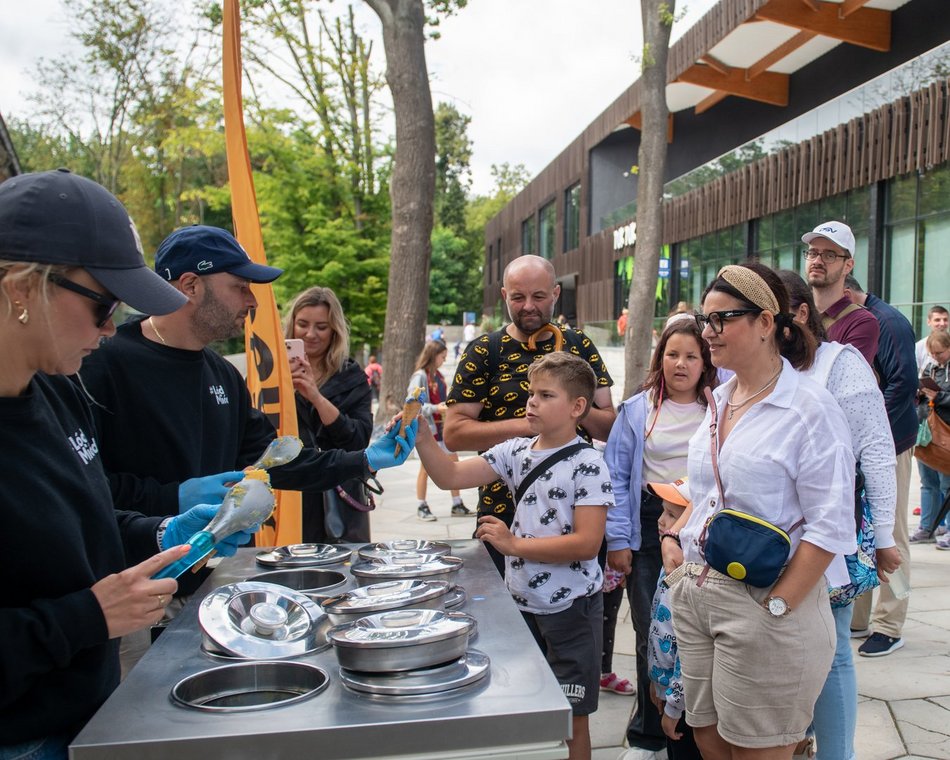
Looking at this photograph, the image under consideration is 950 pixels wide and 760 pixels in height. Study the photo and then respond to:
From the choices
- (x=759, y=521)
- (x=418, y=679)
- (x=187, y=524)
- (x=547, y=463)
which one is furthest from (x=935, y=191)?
(x=418, y=679)

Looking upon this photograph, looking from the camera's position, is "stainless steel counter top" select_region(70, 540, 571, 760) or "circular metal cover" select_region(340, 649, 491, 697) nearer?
"stainless steel counter top" select_region(70, 540, 571, 760)

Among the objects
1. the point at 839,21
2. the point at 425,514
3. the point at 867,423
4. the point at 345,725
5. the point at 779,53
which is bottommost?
the point at 425,514

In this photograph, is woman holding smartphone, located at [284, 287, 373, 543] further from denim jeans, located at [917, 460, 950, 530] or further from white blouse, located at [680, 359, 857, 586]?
denim jeans, located at [917, 460, 950, 530]

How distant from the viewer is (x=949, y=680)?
14.1ft

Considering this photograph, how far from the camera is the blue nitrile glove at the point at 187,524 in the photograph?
2.12m

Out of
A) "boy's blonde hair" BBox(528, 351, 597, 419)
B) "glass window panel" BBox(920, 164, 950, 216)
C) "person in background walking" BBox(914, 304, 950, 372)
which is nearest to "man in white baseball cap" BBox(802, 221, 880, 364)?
"boy's blonde hair" BBox(528, 351, 597, 419)

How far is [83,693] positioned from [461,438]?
6.98ft

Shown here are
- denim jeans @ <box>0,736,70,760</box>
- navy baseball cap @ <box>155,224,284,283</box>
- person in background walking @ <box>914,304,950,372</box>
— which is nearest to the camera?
denim jeans @ <box>0,736,70,760</box>

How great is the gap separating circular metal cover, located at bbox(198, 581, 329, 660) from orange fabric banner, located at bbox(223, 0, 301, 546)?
202 cm

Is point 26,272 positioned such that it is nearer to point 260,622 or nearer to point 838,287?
point 260,622

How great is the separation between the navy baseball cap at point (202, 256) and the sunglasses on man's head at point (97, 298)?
3.64 feet

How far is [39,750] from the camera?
1576 mm

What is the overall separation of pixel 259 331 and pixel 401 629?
9.16 ft

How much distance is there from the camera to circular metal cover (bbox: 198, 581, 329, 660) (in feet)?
5.99
